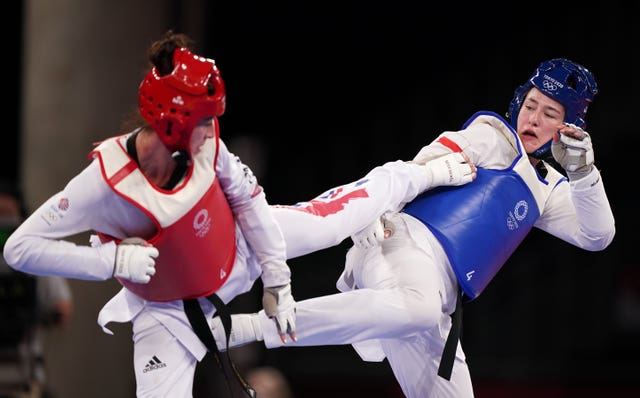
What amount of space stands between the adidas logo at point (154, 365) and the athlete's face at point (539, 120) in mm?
1980

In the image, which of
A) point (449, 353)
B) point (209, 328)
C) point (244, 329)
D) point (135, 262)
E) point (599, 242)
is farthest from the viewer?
point (599, 242)

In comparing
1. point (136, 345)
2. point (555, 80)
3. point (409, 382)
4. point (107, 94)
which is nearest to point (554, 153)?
point (555, 80)

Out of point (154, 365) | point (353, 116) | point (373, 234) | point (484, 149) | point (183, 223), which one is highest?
point (484, 149)

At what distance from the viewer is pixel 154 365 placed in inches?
143

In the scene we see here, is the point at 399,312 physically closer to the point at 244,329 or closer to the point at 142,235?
the point at 244,329

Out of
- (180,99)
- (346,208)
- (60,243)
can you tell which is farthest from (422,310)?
(60,243)

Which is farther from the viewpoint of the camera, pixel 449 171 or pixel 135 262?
pixel 449 171

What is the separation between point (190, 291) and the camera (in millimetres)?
3688

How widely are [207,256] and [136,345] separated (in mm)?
436

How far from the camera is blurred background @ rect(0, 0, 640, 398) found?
7.94 meters

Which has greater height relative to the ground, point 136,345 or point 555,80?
point 555,80

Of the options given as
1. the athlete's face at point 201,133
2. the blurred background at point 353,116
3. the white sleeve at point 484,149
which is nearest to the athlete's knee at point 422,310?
the white sleeve at point 484,149

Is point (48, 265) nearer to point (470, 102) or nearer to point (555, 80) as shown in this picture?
point (555, 80)

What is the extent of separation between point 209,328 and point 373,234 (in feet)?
3.03
